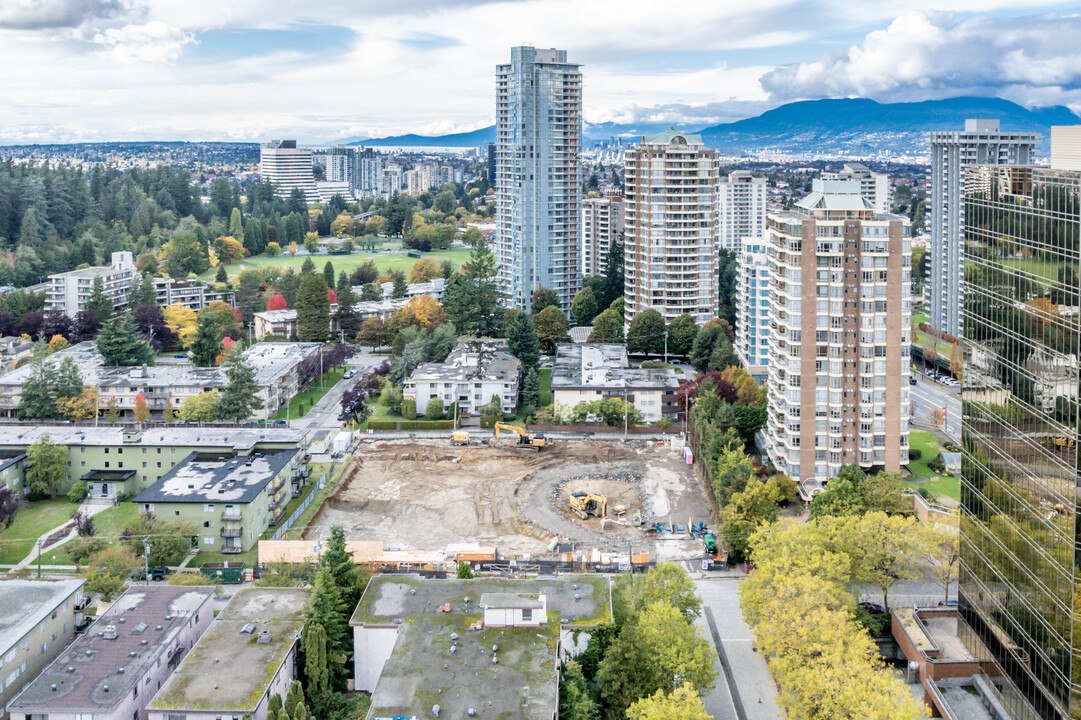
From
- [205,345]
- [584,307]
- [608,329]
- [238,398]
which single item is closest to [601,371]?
[608,329]

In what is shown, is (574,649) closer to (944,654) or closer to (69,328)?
(944,654)

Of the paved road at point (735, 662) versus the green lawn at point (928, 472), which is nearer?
the paved road at point (735, 662)

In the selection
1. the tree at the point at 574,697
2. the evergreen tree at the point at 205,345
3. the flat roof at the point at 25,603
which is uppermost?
the evergreen tree at the point at 205,345

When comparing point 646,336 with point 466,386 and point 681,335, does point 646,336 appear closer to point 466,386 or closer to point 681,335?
point 681,335

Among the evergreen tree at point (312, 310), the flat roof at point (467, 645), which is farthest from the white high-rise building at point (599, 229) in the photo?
the flat roof at point (467, 645)

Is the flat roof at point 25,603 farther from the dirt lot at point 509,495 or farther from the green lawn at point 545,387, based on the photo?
the green lawn at point 545,387

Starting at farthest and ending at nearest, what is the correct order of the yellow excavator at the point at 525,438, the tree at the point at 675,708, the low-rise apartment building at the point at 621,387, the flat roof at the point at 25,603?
the low-rise apartment building at the point at 621,387 < the yellow excavator at the point at 525,438 < the flat roof at the point at 25,603 < the tree at the point at 675,708
